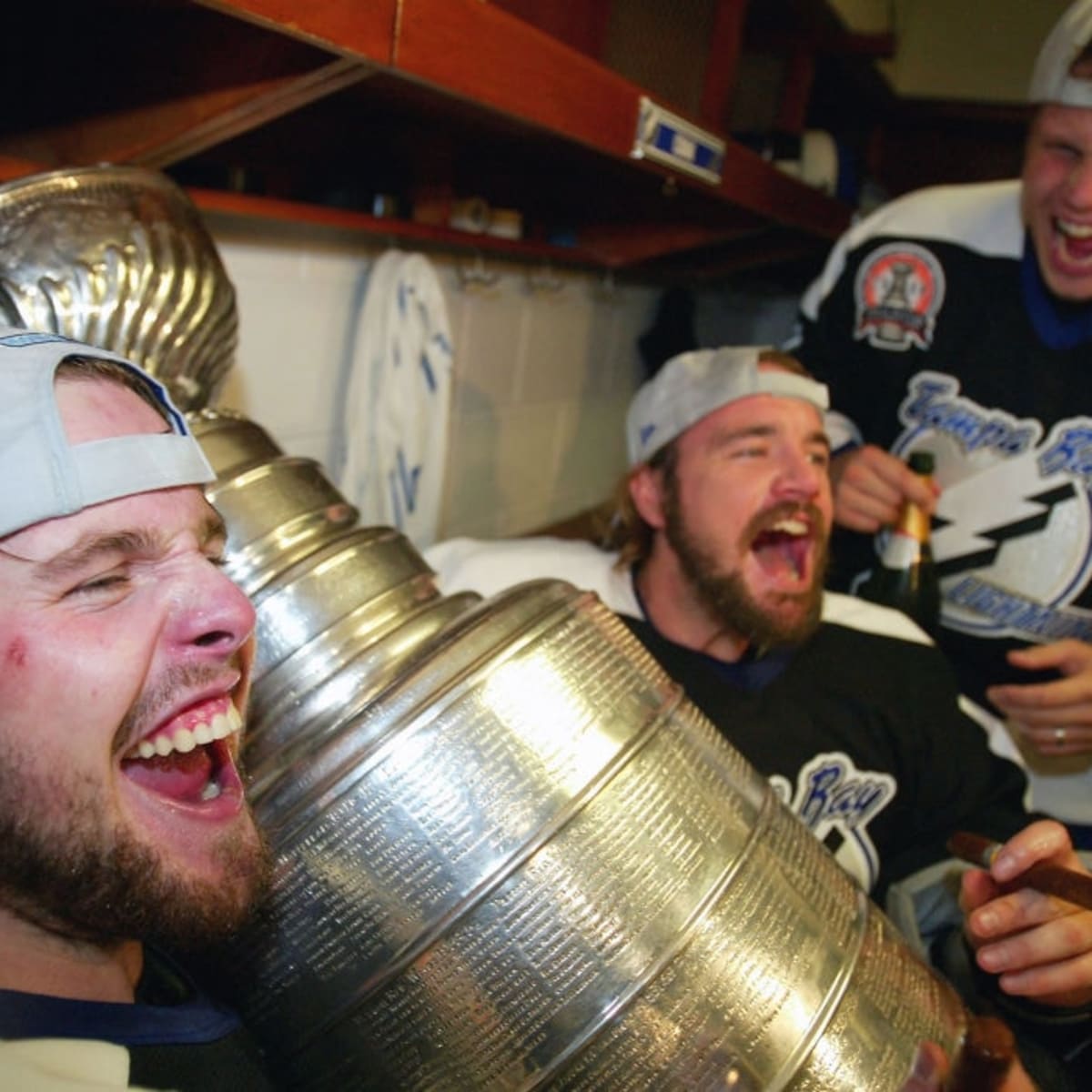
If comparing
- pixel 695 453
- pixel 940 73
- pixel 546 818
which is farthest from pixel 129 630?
pixel 940 73

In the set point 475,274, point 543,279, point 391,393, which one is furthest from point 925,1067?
point 543,279

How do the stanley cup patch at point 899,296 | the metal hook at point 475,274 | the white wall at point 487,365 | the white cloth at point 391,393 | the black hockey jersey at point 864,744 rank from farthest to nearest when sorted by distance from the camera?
1. the metal hook at point 475,274
2. the stanley cup patch at point 899,296
3. the white cloth at point 391,393
4. the white wall at point 487,365
5. the black hockey jersey at point 864,744

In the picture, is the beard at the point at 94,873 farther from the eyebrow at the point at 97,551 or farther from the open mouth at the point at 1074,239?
the open mouth at the point at 1074,239

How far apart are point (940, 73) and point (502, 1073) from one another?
3.41 metres

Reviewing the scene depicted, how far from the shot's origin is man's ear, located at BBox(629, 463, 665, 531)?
1.40 m

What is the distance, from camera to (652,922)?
58 cm

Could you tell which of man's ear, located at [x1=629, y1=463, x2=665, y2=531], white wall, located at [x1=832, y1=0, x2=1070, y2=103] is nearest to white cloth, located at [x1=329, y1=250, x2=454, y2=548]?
man's ear, located at [x1=629, y1=463, x2=665, y2=531]

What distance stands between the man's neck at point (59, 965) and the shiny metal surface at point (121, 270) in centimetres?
42

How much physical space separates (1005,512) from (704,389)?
21.7 inches

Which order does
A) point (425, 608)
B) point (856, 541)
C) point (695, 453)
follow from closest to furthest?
point (425, 608)
point (695, 453)
point (856, 541)

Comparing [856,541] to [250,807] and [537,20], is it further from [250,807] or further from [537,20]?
[250,807]

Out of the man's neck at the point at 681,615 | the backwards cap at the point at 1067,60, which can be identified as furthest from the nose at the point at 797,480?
the backwards cap at the point at 1067,60

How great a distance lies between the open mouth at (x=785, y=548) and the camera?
1271 millimetres

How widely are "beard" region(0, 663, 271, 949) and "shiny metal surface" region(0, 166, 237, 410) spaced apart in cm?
38
